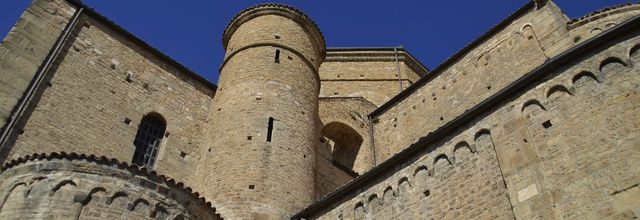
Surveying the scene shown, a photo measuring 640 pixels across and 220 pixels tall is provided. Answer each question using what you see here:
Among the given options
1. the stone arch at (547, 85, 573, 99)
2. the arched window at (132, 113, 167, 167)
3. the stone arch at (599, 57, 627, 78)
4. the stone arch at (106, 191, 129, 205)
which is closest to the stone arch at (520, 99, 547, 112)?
the stone arch at (547, 85, 573, 99)

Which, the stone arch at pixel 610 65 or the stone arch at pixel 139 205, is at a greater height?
the stone arch at pixel 610 65

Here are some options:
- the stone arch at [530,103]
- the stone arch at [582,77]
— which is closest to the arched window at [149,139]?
the stone arch at [530,103]

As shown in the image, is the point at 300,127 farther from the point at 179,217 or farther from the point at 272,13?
the point at 179,217

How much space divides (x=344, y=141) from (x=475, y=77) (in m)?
4.42

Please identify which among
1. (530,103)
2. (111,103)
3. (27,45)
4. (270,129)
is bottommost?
(530,103)

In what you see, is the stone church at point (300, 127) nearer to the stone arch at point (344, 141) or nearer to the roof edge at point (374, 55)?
the stone arch at point (344, 141)

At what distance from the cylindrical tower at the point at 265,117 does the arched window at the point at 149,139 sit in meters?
1.11

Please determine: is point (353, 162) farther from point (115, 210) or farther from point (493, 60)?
point (115, 210)

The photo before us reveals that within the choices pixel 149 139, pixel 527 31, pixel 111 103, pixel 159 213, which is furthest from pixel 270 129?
pixel 527 31

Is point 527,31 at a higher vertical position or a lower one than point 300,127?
higher

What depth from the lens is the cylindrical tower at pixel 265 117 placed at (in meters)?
10.6

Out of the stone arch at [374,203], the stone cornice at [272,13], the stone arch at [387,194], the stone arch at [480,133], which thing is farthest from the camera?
the stone cornice at [272,13]

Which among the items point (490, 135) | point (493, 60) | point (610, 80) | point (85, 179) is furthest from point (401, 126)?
point (85, 179)

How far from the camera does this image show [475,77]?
13.6 meters
